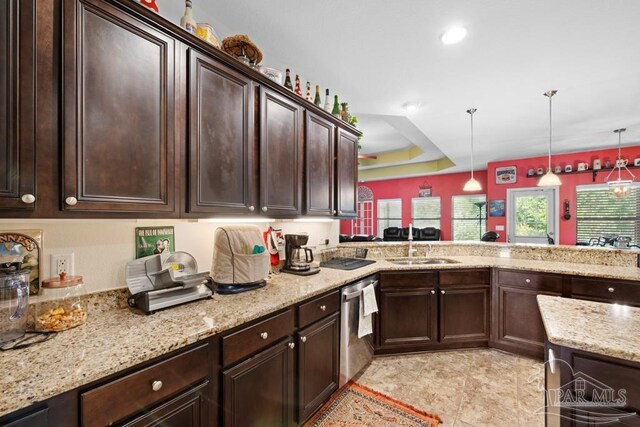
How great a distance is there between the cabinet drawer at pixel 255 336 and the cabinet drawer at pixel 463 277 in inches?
68.8

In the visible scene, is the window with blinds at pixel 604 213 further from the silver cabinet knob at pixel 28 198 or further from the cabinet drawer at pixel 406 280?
the silver cabinet knob at pixel 28 198

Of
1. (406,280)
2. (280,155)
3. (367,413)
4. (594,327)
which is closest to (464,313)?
(406,280)

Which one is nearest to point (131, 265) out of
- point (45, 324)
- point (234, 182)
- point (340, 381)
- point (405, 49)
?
point (45, 324)

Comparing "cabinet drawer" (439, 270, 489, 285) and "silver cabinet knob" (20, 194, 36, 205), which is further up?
"silver cabinet knob" (20, 194, 36, 205)

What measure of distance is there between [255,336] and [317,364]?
66cm

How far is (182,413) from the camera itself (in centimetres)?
102

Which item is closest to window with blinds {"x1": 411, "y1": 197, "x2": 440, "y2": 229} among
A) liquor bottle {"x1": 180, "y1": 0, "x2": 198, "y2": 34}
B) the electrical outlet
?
liquor bottle {"x1": 180, "y1": 0, "x2": 198, "y2": 34}

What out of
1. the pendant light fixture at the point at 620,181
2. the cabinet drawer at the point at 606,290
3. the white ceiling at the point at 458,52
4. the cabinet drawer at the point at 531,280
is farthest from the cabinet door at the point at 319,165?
the pendant light fixture at the point at 620,181

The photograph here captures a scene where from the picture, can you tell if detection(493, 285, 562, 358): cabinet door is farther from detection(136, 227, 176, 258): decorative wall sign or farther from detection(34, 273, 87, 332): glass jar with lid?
detection(34, 273, 87, 332): glass jar with lid

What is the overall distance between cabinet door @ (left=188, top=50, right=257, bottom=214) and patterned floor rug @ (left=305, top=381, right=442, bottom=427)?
4.89 ft

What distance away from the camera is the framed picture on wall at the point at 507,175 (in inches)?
245

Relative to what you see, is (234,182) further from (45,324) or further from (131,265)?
(45,324)

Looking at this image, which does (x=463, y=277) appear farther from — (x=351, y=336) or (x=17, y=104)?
(x=17, y=104)

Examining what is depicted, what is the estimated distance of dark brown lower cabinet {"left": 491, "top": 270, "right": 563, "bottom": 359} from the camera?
A: 2518 mm
